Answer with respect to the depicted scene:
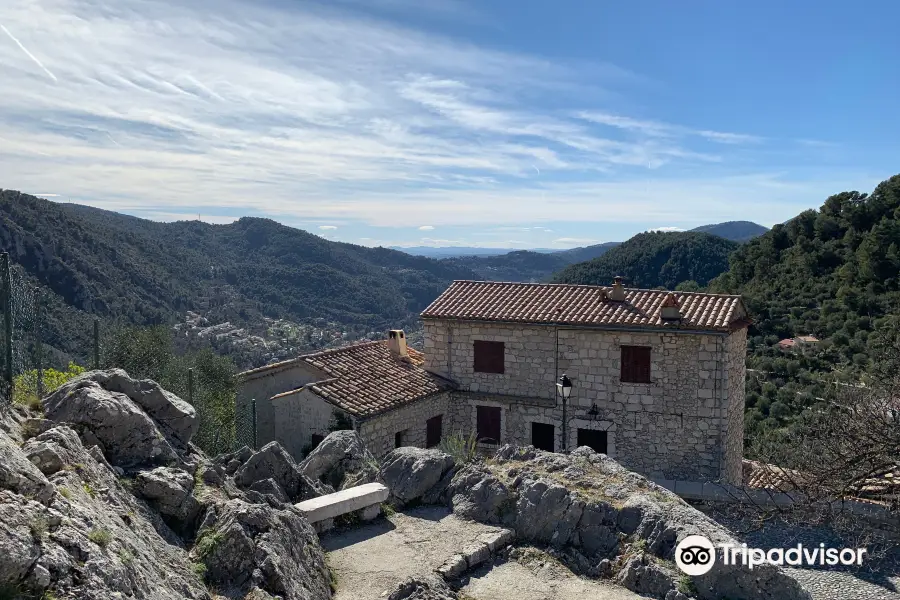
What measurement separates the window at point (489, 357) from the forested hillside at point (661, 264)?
2893 centimetres

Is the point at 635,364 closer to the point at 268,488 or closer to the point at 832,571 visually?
the point at 832,571

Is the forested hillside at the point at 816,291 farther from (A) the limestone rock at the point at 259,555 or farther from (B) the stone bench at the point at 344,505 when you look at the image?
(A) the limestone rock at the point at 259,555

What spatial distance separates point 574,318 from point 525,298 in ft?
7.41

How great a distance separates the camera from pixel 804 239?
125 feet

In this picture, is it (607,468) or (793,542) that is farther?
(793,542)

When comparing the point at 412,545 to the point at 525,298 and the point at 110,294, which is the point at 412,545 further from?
the point at 110,294

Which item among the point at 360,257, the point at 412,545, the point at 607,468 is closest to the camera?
the point at 412,545

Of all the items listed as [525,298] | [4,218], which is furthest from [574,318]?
[4,218]

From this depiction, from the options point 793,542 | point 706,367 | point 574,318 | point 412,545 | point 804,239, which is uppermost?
point 804,239

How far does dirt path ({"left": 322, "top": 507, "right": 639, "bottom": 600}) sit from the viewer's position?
22.3 feet

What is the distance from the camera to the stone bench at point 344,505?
7.90m

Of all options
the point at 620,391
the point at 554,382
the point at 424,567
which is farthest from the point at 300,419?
the point at 424,567

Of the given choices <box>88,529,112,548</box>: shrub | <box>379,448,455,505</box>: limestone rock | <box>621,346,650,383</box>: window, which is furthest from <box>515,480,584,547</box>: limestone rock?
<box>621,346,650,383</box>: window

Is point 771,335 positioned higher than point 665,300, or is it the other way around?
point 665,300
